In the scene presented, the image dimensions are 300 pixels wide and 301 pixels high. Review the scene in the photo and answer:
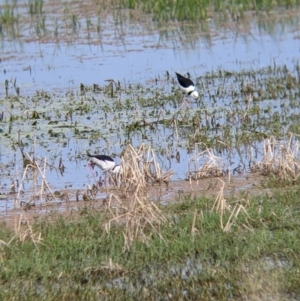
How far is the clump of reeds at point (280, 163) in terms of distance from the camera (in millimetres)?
8523

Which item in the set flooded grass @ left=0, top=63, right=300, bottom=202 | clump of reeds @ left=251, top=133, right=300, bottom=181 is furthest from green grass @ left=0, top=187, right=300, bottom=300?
flooded grass @ left=0, top=63, right=300, bottom=202

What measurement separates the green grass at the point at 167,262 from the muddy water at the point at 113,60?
10.2ft

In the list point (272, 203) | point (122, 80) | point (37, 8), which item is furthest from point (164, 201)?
point (37, 8)

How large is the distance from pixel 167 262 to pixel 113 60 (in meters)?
10.6

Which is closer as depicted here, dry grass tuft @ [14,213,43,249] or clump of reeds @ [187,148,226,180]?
dry grass tuft @ [14,213,43,249]

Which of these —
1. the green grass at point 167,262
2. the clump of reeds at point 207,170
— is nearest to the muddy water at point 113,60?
the clump of reeds at point 207,170

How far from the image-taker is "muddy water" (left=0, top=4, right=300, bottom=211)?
1105cm

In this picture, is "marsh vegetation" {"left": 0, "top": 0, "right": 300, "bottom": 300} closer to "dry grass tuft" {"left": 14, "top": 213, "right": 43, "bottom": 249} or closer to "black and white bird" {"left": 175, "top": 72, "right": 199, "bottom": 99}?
"dry grass tuft" {"left": 14, "top": 213, "right": 43, "bottom": 249}

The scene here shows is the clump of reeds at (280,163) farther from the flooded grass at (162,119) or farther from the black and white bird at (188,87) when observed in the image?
the black and white bird at (188,87)

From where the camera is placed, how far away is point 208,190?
8594 mm

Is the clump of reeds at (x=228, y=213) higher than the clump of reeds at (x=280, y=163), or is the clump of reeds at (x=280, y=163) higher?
the clump of reeds at (x=228, y=213)

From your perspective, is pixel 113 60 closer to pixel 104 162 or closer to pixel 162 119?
pixel 162 119

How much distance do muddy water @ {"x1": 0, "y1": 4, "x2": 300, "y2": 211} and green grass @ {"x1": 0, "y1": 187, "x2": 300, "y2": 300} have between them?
3.11m

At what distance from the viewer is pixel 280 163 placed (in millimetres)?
8633
